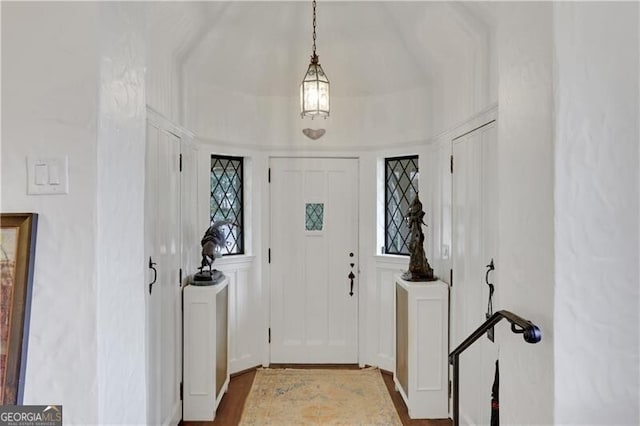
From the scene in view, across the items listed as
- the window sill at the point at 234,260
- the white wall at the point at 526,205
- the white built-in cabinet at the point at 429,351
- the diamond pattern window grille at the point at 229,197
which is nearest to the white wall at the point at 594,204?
the white wall at the point at 526,205

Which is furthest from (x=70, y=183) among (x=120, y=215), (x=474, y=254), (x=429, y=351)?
(x=429, y=351)

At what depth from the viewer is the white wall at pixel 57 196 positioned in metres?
1.08

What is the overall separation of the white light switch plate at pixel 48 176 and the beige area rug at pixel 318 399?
220 centimetres

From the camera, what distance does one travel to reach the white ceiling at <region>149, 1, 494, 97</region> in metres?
2.32

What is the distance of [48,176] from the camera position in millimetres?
1075

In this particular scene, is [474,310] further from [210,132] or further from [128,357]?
[210,132]

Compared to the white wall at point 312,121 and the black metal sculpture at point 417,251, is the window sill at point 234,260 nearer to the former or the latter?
the white wall at point 312,121

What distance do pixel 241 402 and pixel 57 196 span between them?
240 centimetres

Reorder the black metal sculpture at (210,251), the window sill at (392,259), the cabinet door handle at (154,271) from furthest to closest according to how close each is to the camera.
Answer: the window sill at (392,259) < the black metal sculpture at (210,251) < the cabinet door handle at (154,271)

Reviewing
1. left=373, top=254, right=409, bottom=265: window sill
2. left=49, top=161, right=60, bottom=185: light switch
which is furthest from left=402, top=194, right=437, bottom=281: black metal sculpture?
left=49, top=161, right=60, bottom=185: light switch

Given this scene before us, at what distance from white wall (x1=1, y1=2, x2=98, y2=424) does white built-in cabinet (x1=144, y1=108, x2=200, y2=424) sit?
93cm

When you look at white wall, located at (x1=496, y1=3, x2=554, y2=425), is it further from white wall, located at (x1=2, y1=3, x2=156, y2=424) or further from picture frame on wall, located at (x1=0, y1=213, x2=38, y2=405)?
picture frame on wall, located at (x1=0, y1=213, x2=38, y2=405)

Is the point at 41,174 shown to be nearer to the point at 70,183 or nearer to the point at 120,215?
the point at 70,183

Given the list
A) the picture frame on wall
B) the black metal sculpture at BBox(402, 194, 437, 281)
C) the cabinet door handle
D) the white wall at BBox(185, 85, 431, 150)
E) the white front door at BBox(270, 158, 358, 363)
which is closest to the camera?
the picture frame on wall
